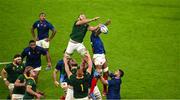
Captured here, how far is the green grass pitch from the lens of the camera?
27906 millimetres

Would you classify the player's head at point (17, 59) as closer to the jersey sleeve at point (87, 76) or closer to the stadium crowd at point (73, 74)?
the stadium crowd at point (73, 74)

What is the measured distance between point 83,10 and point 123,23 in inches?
124

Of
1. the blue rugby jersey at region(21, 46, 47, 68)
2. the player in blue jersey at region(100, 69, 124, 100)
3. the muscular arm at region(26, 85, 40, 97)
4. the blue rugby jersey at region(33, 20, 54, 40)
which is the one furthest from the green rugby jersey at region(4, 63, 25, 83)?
the blue rugby jersey at region(33, 20, 54, 40)

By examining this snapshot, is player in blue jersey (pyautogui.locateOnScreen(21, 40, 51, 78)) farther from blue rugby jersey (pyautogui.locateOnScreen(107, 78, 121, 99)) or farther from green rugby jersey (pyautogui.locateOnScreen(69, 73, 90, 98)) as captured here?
green rugby jersey (pyautogui.locateOnScreen(69, 73, 90, 98))

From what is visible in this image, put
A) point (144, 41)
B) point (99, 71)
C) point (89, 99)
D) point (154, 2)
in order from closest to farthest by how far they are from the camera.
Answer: point (89, 99) < point (99, 71) < point (144, 41) < point (154, 2)

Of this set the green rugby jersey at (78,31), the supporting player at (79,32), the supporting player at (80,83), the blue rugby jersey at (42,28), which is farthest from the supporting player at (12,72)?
the blue rugby jersey at (42,28)

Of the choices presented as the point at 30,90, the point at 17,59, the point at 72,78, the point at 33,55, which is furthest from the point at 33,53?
the point at 72,78

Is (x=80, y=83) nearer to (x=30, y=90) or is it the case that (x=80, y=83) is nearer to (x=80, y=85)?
(x=80, y=85)

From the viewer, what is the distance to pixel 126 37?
34.2 metres

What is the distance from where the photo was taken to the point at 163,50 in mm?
32219

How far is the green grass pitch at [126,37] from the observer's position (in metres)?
27.9

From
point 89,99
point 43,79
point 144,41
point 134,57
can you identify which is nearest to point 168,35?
point 144,41

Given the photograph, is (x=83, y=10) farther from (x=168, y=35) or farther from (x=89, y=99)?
(x=89, y=99)

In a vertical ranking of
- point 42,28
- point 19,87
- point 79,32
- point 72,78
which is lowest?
point 19,87
